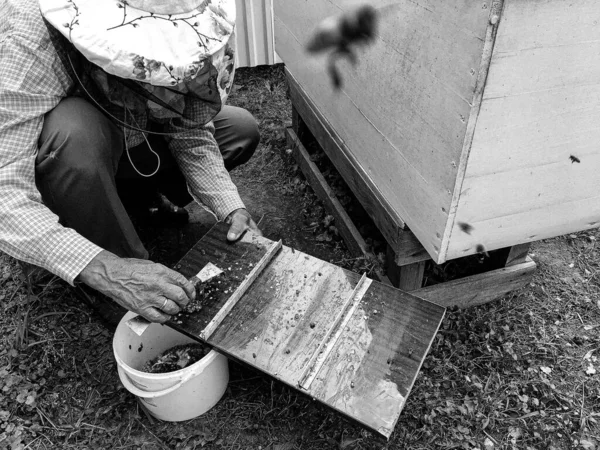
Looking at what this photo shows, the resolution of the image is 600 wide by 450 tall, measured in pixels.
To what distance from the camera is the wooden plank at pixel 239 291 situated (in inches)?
73.8

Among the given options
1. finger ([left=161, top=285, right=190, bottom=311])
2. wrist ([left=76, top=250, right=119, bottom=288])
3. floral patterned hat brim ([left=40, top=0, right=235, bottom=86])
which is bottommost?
finger ([left=161, top=285, right=190, bottom=311])

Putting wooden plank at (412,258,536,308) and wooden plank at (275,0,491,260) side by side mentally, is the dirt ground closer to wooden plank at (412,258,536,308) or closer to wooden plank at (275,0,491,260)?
wooden plank at (412,258,536,308)

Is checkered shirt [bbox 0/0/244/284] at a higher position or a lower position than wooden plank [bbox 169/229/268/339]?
higher

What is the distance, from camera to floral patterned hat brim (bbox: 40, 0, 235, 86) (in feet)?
5.03

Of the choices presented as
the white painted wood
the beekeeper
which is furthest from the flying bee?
the white painted wood

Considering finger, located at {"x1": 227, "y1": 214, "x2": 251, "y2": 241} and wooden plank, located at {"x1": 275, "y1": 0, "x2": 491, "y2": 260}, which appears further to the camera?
finger, located at {"x1": 227, "y1": 214, "x2": 251, "y2": 241}

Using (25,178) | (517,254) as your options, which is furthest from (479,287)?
(25,178)

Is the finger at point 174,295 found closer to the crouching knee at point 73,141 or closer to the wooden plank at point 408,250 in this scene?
the crouching knee at point 73,141

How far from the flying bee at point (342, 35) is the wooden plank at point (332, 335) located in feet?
3.22

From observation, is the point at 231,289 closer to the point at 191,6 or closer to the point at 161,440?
the point at 161,440

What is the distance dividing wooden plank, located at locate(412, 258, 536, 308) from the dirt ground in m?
0.05

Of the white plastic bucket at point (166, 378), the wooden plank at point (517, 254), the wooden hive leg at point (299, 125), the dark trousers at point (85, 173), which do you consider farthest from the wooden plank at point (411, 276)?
the wooden hive leg at point (299, 125)

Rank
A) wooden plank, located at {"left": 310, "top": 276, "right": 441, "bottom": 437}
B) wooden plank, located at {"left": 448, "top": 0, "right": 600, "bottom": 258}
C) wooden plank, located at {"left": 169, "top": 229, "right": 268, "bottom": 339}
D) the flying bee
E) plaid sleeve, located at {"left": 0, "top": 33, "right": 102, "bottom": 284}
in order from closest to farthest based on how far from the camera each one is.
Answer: wooden plank, located at {"left": 448, "top": 0, "right": 600, "bottom": 258}, wooden plank, located at {"left": 310, "top": 276, "right": 441, "bottom": 437}, plaid sleeve, located at {"left": 0, "top": 33, "right": 102, "bottom": 284}, wooden plank, located at {"left": 169, "top": 229, "right": 268, "bottom": 339}, the flying bee

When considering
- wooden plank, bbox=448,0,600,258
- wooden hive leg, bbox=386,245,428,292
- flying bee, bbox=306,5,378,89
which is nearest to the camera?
wooden plank, bbox=448,0,600,258
